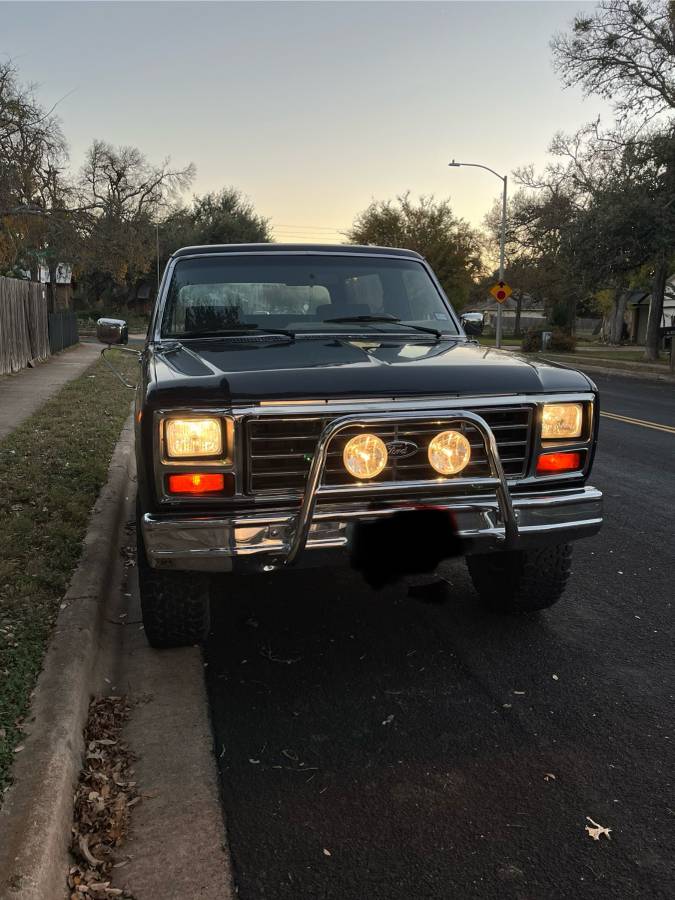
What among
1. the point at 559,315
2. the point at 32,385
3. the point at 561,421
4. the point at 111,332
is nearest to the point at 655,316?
the point at 32,385

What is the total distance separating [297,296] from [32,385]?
11.3 m

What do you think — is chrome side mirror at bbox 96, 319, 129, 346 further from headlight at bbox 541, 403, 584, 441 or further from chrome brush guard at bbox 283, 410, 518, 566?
headlight at bbox 541, 403, 584, 441

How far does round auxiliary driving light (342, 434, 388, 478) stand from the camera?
122 inches

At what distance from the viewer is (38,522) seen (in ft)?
17.6

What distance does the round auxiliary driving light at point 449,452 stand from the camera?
3205 mm

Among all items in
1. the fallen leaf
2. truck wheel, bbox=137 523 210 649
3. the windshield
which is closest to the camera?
the fallen leaf

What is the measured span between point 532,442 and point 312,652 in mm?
1418

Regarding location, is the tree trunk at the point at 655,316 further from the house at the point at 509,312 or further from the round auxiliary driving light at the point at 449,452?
the house at the point at 509,312

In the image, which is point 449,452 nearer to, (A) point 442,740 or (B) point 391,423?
(B) point 391,423

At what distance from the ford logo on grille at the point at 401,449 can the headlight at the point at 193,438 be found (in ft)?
2.17

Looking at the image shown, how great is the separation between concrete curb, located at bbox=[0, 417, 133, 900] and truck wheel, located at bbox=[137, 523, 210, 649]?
0.29m

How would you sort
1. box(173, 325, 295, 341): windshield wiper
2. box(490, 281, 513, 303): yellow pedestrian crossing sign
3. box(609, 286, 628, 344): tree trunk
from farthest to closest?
box(609, 286, 628, 344): tree trunk < box(490, 281, 513, 303): yellow pedestrian crossing sign < box(173, 325, 295, 341): windshield wiper

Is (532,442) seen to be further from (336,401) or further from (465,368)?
(336,401)

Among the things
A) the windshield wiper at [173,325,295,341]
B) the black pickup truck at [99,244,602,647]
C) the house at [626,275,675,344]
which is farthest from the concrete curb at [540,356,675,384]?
the house at [626,275,675,344]
